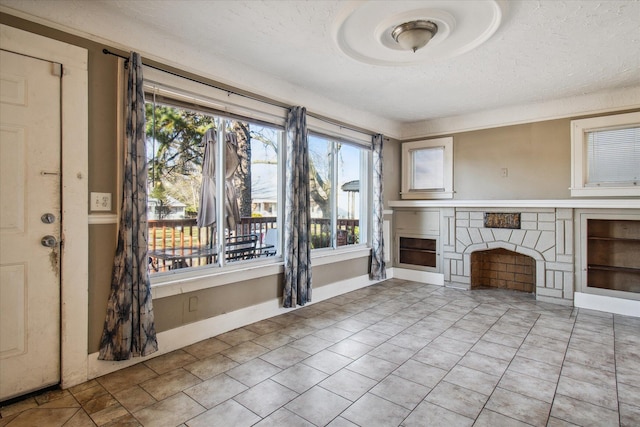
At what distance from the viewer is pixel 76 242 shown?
2.30 m

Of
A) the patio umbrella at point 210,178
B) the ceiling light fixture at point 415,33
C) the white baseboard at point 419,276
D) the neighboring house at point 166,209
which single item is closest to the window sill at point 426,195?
the white baseboard at point 419,276

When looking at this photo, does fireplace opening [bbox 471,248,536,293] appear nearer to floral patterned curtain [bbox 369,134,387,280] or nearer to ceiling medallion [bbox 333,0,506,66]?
floral patterned curtain [bbox 369,134,387,280]

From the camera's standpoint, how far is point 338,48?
2.95 m

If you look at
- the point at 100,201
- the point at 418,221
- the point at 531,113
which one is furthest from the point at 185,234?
the point at 531,113

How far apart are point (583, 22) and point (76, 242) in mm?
4083

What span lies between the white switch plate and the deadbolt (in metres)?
0.23

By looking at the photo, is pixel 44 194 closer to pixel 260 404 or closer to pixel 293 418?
pixel 260 404

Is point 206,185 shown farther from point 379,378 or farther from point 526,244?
point 526,244

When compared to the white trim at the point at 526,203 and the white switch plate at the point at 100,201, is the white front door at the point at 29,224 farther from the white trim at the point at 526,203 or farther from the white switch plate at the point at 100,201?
the white trim at the point at 526,203

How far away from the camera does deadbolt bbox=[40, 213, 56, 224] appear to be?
A: 2199mm

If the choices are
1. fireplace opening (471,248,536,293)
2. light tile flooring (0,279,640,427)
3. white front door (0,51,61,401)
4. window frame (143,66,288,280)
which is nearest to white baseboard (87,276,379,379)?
light tile flooring (0,279,640,427)

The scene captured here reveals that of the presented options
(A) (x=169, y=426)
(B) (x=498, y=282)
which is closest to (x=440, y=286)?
(B) (x=498, y=282)

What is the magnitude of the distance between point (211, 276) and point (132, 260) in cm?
80

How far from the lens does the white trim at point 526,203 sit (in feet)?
12.7
